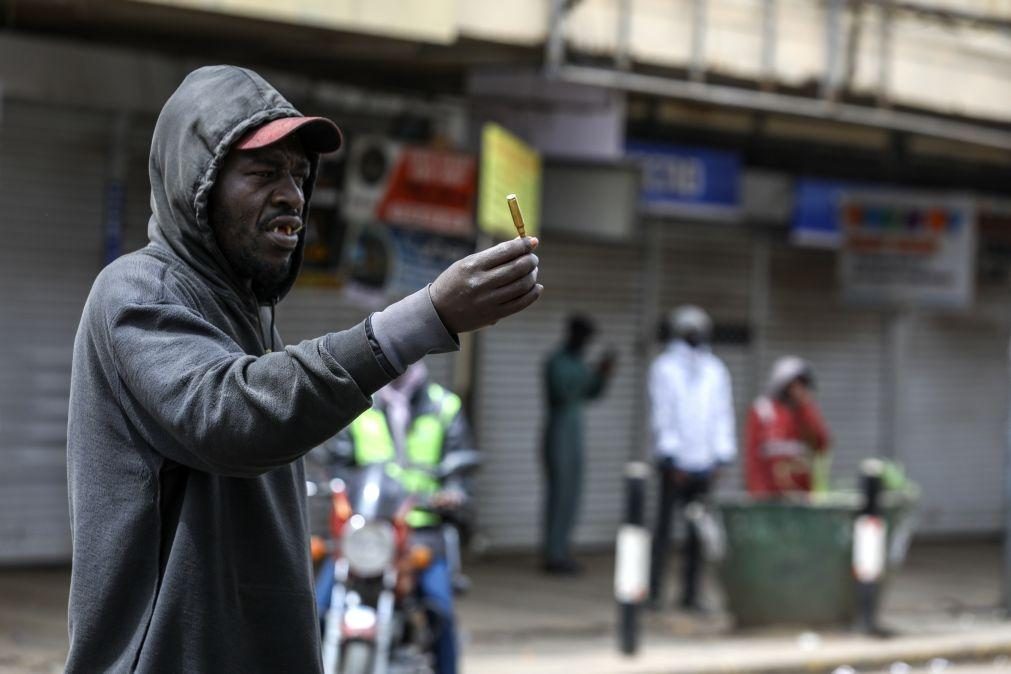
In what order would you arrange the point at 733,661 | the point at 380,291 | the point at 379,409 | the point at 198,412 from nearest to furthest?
the point at 198,412, the point at 379,409, the point at 733,661, the point at 380,291

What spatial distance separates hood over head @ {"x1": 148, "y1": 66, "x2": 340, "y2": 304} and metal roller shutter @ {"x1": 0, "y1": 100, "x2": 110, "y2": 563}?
8.99 metres

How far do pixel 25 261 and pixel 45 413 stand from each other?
1023 mm

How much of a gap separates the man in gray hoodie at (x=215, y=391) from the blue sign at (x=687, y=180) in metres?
12.0

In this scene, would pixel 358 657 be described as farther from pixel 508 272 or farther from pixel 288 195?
pixel 508 272

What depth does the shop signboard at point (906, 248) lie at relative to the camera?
15219mm

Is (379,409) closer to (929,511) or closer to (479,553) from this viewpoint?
(479,553)

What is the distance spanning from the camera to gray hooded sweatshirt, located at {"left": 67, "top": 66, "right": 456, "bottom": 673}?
2.22 metres

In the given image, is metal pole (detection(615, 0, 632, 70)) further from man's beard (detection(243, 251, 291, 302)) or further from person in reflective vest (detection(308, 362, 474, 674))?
man's beard (detection(243, 251, 291, 302))

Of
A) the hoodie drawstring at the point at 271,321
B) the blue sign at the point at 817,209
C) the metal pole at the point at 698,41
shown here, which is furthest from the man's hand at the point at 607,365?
the hoodie drawstring at the point at 271,321

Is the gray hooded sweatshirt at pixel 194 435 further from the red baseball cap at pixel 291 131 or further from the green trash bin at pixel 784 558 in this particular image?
the green trash bin at pixel 784 558

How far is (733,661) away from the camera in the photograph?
9.95m

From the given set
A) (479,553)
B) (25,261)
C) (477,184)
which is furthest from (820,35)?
(25,261)

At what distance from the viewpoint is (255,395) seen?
2191 mm

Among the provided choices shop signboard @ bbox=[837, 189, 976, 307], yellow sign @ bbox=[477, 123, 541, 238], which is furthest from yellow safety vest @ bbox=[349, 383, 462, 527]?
shop signboard @ bbox=[837, 189, 976, 307]
